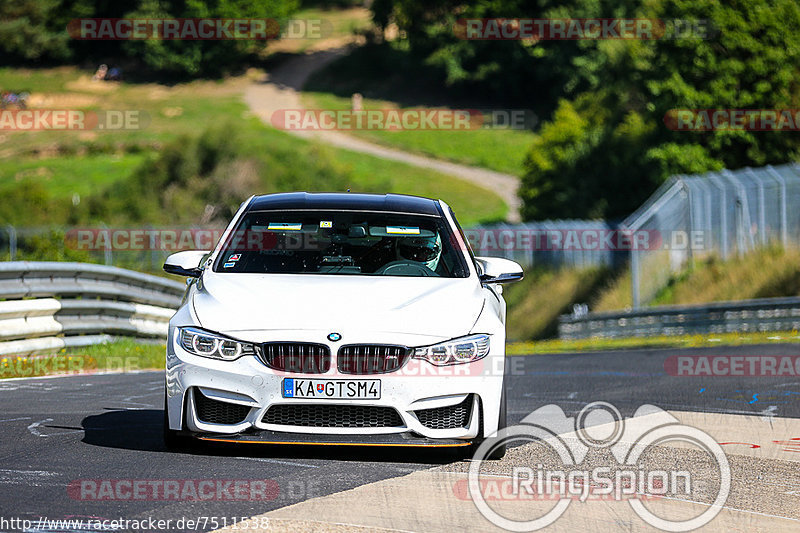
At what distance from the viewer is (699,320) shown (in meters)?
24.7

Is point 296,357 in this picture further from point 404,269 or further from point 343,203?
point 343,203

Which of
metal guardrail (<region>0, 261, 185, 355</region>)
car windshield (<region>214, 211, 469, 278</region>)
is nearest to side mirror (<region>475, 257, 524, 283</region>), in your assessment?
car windshield (<region>214, 211, 469, 278</region>)

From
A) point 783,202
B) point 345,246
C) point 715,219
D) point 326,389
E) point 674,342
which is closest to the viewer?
point 326,389

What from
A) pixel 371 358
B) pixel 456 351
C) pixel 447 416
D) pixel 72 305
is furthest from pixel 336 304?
pixel 72 305

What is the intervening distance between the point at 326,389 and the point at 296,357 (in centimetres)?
25

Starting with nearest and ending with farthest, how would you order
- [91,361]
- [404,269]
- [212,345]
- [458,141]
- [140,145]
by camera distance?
[212,345], [404,269], [91,361], [140,145], [458,141]

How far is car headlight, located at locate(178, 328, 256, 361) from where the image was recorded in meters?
7.07

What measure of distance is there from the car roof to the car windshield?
0.26 feet

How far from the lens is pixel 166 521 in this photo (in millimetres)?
5578

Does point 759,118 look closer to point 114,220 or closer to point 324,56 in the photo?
point 114,220

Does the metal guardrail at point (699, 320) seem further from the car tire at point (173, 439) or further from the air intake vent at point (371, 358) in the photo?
the car tire at point (173, 439)

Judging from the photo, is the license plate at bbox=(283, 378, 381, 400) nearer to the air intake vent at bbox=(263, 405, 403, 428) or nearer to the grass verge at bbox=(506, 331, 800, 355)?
the air intake vent at bbox=(263, 405, 403, 428)

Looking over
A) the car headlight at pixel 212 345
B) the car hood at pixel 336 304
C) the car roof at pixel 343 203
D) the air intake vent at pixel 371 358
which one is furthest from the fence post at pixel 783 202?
the car headlight at pixel 212 345

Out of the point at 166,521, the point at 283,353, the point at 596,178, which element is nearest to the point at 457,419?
the point at 283,353
